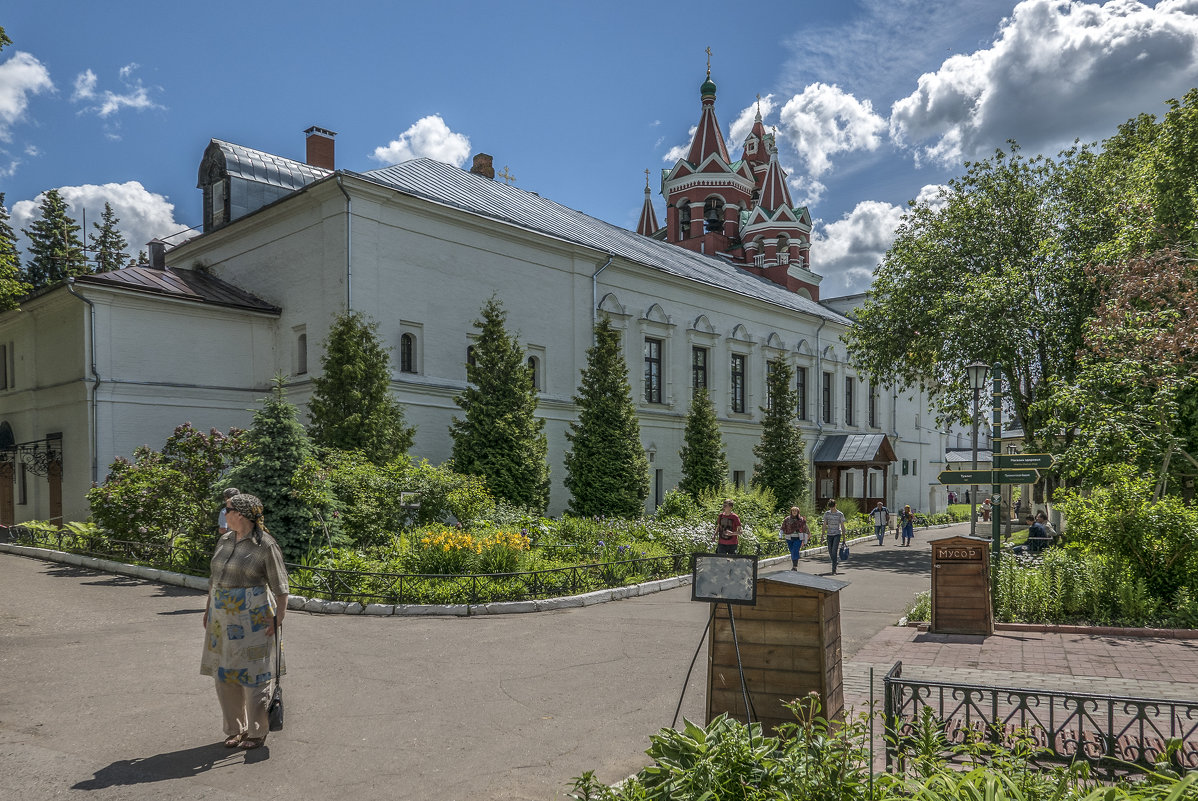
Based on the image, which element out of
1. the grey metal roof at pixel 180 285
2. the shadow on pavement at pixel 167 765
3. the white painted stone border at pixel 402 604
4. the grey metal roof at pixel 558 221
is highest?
the grey metal roof at pixel 558 221

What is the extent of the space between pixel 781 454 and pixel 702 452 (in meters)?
4.45

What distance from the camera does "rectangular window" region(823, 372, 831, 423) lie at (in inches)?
1708

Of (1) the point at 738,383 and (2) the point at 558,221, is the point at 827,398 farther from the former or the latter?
(2) the point at 558,221

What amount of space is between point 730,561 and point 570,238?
24814 mm

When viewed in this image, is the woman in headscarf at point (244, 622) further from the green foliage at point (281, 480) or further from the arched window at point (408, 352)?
the arched window at point (408, 352)

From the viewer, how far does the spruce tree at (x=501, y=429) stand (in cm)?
2142

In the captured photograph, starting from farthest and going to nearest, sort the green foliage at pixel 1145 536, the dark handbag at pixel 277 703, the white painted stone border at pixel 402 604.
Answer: the white painted stone border at pixel 402 604
the green foliage at pixel 1145 536
the dark handbag at pixel 277 703

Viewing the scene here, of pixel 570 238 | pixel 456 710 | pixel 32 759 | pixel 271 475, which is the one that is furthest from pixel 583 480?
pixel 32 759

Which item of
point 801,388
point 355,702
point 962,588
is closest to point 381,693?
point 355,702

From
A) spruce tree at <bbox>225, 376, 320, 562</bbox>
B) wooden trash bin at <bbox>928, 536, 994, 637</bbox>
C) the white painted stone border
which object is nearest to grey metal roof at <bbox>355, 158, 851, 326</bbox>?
spruce tree at <bbox>225, 376, 320, 562</bbox>

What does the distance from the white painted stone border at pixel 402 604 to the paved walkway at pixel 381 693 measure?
30 cm

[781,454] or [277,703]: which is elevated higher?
[781,454]

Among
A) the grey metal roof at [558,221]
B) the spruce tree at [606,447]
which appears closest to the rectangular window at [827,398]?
the grey metal roof at [558,221]

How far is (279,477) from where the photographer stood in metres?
14.0
